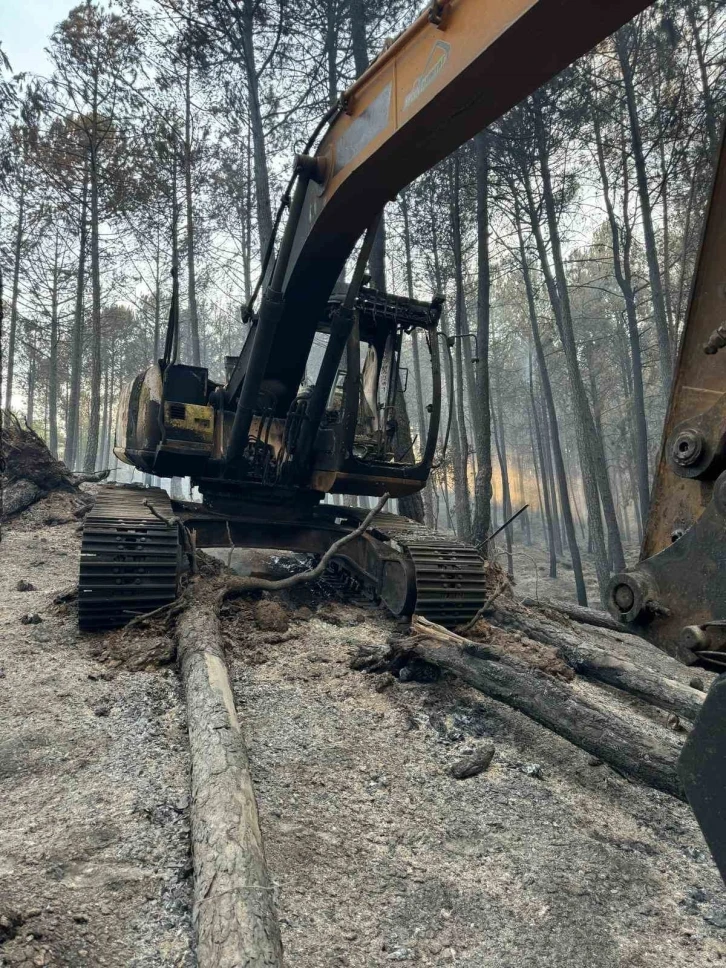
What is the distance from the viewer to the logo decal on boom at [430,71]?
12.1 ft

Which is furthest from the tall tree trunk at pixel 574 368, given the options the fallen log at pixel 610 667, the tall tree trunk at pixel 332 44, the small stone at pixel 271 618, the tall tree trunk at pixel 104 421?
the tall tree trunk at pixel 104 421

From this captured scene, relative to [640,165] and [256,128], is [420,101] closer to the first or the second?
[640,165]

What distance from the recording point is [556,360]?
29500 mm

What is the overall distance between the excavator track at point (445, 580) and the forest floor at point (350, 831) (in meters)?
1.15

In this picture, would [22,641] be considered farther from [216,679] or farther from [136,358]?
[136,358]

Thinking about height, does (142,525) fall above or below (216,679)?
above

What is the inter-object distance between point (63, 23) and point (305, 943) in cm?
2102

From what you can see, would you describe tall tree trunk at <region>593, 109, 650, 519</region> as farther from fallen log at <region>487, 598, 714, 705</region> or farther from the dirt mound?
the dirt mound

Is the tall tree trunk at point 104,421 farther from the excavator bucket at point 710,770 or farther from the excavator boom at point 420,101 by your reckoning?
the excavator bucket at point 710,770

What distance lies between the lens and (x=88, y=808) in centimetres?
281

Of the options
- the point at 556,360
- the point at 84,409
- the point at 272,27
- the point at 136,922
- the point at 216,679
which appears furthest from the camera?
the point at 84,409

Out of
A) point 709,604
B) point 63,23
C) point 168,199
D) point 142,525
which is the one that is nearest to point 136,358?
point 168,199

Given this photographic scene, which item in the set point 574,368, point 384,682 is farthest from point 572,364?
point 384,682

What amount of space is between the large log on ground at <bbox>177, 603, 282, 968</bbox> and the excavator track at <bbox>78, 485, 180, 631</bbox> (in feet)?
5.46
